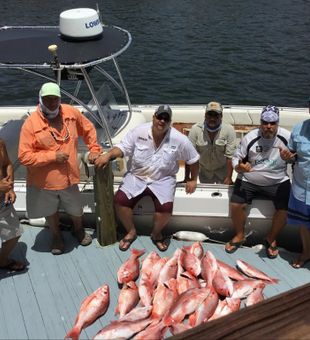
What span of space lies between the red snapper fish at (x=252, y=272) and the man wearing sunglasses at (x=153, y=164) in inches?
33.3

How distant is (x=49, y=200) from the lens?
4324 millimetres

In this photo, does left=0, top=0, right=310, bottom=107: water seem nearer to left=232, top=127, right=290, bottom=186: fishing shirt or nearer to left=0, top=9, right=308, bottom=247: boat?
left=0, top=9, right=308, bottom=247: boat

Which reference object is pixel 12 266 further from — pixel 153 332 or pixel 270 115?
pixel 270 115

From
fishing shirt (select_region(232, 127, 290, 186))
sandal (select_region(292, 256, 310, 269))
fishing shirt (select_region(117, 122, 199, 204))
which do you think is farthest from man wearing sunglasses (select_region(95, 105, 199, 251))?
sandal (select_region(292, 256, 310, 269))

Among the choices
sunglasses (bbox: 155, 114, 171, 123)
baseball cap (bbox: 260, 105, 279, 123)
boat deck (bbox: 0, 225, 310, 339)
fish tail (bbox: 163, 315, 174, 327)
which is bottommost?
boat deck (bbox: 0, 225, 310, 339)

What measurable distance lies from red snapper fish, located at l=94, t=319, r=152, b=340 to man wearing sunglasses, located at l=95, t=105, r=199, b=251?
111 cm

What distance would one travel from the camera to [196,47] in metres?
17.0

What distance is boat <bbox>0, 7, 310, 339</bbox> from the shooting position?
4.09m

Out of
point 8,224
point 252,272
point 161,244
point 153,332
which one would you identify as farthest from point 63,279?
point 252,272

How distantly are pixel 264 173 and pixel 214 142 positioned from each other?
70 centimetres

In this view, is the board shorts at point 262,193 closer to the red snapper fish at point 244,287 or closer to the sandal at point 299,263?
the sandal at point 299,263

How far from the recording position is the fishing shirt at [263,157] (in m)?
4.25

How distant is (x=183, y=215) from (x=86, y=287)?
125 centimetres

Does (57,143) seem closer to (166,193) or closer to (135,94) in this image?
(166,193)
